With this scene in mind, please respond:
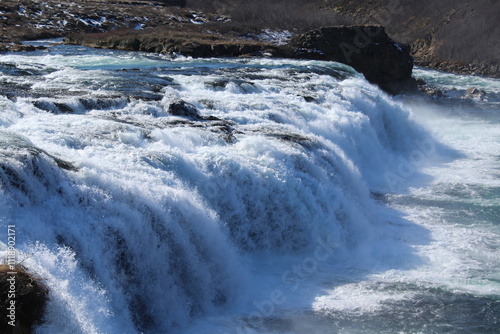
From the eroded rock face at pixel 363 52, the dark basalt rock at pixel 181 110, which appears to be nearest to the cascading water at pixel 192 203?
the dark basalt rock at pixel 181 110

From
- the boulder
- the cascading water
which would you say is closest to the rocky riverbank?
the cascading water

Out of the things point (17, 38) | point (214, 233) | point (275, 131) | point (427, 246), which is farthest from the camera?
point (17, 38)

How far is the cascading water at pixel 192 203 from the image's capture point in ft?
26.8

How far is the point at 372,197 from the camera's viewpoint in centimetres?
1730

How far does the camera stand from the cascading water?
8180 millimetres

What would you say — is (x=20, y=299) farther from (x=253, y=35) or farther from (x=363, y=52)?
(x=253, y=35)

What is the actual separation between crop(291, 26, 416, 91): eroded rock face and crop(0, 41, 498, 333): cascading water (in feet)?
60.4

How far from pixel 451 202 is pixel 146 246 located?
10.4 meters

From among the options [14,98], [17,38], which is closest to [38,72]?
[14,98]

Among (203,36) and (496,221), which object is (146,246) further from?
(203,36)

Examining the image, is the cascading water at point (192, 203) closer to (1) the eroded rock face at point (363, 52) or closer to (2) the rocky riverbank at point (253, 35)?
(2) the rocky riverbank at point (253, 35)

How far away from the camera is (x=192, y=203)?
33.7 ft

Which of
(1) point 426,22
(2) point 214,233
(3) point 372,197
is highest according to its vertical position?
(1) point 426,22

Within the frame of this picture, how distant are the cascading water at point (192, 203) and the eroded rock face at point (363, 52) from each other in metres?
18.4
